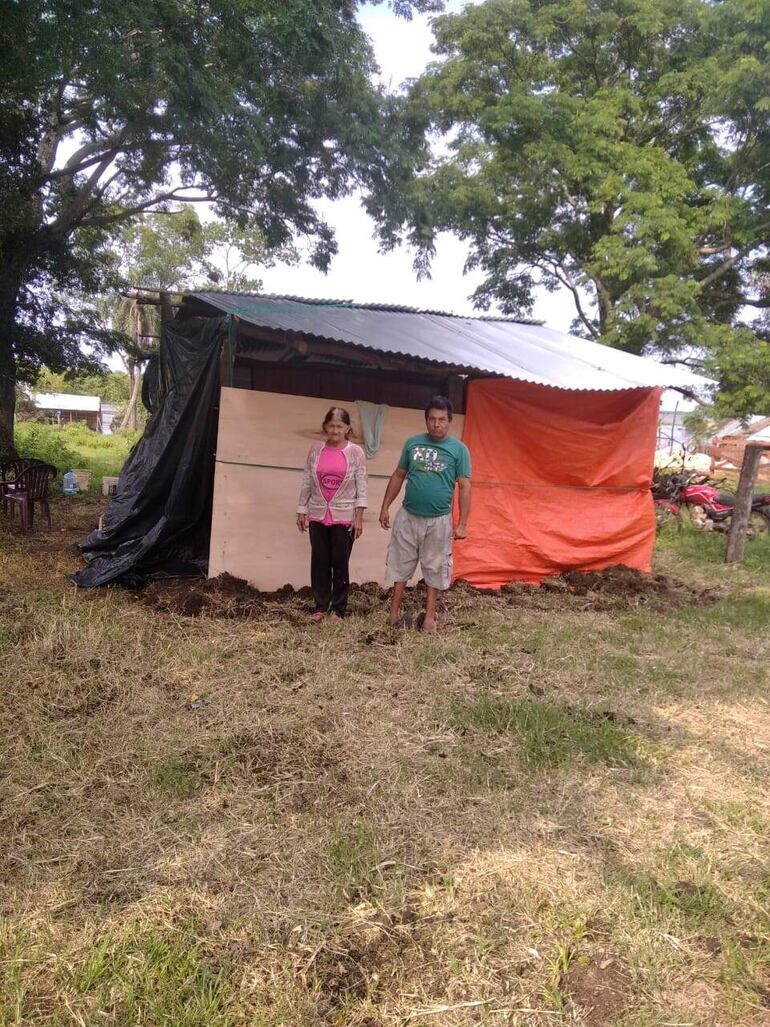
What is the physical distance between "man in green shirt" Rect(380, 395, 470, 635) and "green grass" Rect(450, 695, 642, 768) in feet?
4.36

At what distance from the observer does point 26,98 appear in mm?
9227

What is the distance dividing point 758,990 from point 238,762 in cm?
204

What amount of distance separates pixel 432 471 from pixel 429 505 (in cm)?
24

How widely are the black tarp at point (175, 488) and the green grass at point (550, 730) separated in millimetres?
3207

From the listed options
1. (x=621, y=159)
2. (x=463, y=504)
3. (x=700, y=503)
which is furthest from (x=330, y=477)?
(x=621, y=159)

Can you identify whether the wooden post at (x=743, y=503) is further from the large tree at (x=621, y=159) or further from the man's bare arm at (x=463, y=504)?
the large tree at (x=621, y=159)

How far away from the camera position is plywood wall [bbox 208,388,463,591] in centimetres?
566

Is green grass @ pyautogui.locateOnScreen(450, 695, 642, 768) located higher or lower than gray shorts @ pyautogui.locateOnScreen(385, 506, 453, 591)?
lower

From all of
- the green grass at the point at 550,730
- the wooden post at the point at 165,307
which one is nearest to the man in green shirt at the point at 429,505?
the green grass at the point at 550,730

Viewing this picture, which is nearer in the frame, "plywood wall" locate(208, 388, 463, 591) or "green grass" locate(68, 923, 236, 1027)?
"green grass" locate(68, 923, 236, 1027)

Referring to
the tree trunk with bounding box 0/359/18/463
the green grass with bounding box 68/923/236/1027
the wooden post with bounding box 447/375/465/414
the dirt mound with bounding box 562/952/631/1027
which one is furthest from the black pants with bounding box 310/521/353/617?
the tree trunk with bounding box 0/359/18/463

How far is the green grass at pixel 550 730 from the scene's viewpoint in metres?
3.32

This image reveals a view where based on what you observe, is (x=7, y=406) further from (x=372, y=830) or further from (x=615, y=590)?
(x=372, y=830)

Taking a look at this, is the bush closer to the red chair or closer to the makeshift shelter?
the red chair
